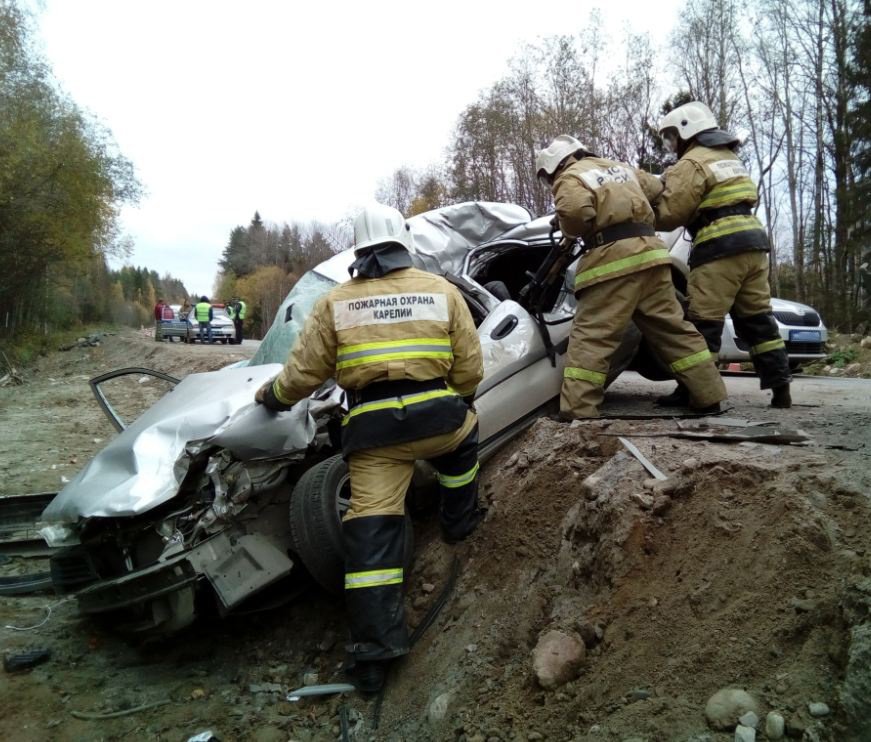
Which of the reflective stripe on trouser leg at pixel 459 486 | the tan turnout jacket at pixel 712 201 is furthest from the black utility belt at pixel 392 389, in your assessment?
the tan turnout jacket at pixel 712 201

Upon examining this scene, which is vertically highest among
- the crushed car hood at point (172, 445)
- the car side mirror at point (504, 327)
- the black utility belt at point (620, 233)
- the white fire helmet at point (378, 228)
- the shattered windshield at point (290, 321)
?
the white fire helmet at point (378, 228)

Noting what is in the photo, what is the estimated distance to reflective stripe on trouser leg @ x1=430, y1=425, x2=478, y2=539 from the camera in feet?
9.59

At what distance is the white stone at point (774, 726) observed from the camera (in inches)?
58.1

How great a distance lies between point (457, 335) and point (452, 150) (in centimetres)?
2426

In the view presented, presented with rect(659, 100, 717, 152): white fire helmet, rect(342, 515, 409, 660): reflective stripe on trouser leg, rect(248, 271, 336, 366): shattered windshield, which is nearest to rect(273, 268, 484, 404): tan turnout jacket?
rect(342, 515, 409, 660): reflective stripe on trouser leg

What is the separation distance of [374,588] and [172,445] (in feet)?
3.63

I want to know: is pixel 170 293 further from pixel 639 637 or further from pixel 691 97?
pixel 639 637

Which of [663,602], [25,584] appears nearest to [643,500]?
[663,602]

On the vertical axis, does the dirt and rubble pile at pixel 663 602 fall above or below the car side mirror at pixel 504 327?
below

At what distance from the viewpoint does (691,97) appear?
2075 cm

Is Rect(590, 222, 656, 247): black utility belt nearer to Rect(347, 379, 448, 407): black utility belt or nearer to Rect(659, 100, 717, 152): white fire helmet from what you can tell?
Rect(659, 100, 717, 152): white fire helmet

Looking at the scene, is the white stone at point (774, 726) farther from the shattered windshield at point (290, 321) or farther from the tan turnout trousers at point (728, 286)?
the shattered windshield at point (290, 321)

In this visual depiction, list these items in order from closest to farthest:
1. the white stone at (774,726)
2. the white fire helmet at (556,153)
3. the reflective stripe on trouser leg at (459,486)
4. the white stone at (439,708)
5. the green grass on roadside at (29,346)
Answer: the white stone at (774,726)
the white stone at (439,708)
the reflective stripe on trouser leg at (459,486)
the white fire helmet at (556,153)
the green grass on roadside at (29,346)

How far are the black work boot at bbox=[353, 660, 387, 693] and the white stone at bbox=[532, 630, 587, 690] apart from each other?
72 cm
